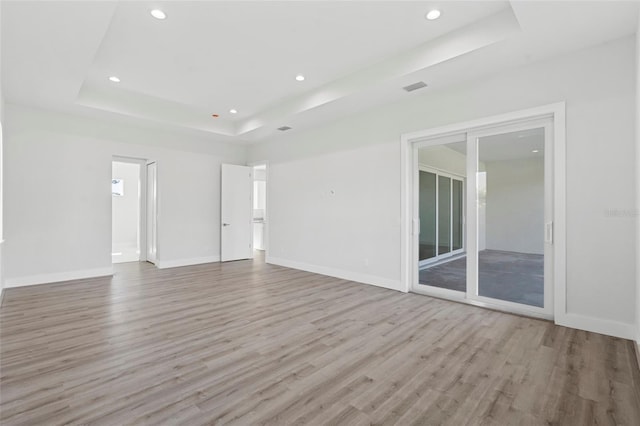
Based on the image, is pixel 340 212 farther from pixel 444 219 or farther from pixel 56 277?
pixel 56 277

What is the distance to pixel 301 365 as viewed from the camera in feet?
8.05

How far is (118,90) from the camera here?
516 centimetres

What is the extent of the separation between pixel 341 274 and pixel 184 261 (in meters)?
3.64

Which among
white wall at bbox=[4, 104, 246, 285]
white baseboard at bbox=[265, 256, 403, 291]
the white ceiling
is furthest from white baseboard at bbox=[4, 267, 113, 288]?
white baseboard at bbox=[265, 256, 403, 291]

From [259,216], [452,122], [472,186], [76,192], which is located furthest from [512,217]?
[259,216]

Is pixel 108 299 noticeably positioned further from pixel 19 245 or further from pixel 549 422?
pixel 549 422

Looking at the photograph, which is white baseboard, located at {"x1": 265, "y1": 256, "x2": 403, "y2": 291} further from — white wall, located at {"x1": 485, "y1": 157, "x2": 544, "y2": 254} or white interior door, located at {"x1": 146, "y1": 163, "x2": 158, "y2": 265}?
white interior door, located at {"x1": 146, "y1": 163, "x2": 158, "y2": 265}

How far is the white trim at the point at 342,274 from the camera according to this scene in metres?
4.82

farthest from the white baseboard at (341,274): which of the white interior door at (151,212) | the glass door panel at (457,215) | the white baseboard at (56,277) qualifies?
the white baseboard at (56,277)

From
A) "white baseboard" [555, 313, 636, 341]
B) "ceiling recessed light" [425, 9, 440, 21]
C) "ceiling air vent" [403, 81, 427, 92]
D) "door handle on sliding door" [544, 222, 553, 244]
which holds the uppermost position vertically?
"ceiling recessed light" [425, 9, 440, 21]

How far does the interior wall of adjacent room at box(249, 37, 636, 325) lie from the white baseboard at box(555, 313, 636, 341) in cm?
5

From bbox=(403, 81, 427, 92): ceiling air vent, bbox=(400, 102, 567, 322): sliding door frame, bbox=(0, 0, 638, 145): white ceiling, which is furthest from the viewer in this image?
bbox=(403, 81, 427, 92): ceiling air vent

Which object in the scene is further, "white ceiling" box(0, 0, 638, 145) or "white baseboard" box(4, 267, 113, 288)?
"white baseboard" box(4, 267, 113, 288)

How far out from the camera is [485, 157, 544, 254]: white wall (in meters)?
3.61
